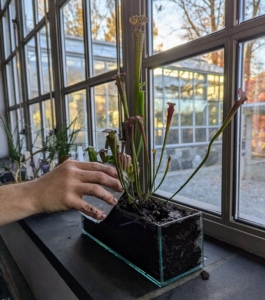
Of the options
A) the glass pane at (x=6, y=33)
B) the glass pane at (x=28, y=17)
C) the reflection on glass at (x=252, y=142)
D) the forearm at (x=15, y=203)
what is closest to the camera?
the forearm at (x=15, y=203)

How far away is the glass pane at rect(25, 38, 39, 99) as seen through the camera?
262 centimetres

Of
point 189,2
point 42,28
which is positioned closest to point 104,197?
point 189,2

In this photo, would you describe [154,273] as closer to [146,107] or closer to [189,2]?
[146,107]

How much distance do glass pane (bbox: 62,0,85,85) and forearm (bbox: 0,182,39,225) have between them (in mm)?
1439

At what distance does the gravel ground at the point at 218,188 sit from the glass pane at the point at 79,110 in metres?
0.80

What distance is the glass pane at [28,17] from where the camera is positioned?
245 centimetres

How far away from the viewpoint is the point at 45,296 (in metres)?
0.77

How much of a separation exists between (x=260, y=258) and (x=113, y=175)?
0.56 m

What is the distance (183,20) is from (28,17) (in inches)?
83.5

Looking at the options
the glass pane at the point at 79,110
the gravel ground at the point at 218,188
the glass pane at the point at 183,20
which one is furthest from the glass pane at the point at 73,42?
the gravel ground at the point at 218,188

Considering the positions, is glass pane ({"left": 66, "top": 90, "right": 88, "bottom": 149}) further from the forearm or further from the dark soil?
the forearm

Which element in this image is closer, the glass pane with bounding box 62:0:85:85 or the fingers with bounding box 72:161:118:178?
the fingers with bounding box 72:161:118:178

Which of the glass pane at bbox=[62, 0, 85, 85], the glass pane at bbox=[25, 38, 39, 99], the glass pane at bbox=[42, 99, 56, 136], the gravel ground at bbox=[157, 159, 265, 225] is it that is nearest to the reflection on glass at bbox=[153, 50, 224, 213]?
the gravel ground at bbox=[157, 159, 265, 225]

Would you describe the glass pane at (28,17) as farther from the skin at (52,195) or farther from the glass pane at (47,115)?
the skin at (52,195)
